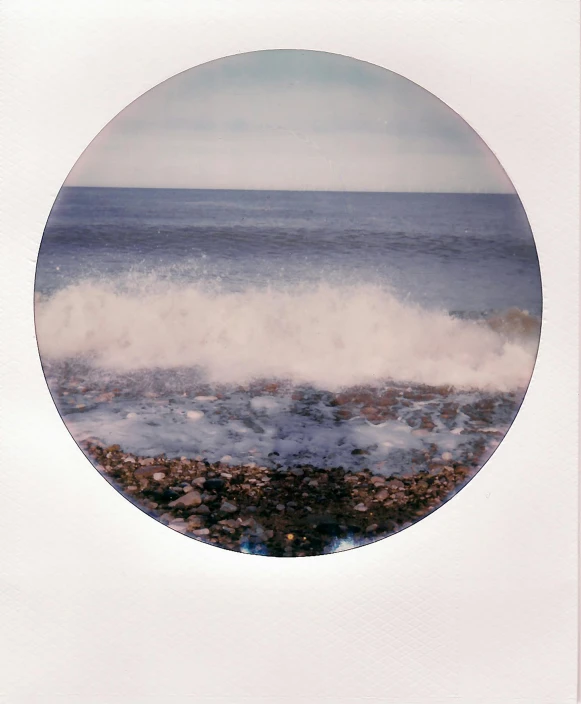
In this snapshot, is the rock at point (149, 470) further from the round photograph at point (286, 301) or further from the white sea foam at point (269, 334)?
the white sea foam at point (269, 334)

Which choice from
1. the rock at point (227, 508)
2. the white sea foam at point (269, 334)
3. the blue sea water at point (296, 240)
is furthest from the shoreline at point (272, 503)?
the blue sea water at point (296, 240)

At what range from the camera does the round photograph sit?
5.08 feet

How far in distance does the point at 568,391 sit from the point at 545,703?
0.70 meters

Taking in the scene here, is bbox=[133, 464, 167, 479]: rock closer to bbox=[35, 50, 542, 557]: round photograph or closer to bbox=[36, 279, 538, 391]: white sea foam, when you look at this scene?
bbox=[35, 50, 542, 557]: round photograph

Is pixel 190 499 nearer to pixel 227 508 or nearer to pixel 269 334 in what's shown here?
pixel 227 508

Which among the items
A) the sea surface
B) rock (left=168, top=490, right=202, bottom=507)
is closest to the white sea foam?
the sea surface

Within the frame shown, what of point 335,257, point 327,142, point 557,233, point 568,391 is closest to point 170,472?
point 335,257

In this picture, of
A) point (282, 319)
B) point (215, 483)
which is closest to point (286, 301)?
point (282, 319)

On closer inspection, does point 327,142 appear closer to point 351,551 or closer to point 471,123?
point 471,123

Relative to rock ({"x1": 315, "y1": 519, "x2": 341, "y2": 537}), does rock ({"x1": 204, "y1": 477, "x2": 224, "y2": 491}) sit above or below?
above

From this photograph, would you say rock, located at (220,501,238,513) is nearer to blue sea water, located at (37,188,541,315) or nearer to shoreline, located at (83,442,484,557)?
shoreline, located at (83,442,484,557)

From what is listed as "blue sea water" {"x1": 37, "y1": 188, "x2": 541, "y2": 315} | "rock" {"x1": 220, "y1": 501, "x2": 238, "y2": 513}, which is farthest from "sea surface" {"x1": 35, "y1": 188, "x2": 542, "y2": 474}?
"rock" {"x1": 220, "y1": 501, "x2": 238, "y2": 513}

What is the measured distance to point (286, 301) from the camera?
1.56 metres

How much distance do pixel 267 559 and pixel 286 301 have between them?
57cm
